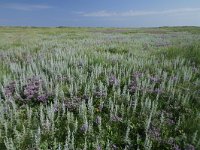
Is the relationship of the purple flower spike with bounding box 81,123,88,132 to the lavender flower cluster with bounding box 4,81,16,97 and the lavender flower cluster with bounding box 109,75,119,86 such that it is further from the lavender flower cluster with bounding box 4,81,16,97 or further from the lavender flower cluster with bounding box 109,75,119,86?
the lavender flower cluster with bounding box 4,81,16,97

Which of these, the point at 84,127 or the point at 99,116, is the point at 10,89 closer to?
the point at 99,116

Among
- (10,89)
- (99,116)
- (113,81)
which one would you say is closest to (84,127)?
(99,116)

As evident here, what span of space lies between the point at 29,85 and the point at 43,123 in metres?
2.52

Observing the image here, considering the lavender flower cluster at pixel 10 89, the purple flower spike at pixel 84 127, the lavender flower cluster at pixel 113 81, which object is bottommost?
the purple flower spike at pixel 84 127

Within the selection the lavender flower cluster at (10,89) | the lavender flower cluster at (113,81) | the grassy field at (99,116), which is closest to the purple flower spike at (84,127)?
the grassy field at (99,116)

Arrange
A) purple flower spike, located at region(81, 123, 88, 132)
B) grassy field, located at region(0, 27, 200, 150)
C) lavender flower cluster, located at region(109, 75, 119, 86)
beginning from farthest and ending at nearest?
lavender flower cluster, located at region(109, 75, 119, 86), purple flower spike, located at region(81, 123, 88, 132), grassy field, located at region(0, 27, 200, 150)

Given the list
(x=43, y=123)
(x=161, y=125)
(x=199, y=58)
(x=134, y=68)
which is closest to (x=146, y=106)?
(x=161, y=125)

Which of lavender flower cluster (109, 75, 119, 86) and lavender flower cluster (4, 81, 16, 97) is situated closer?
lavender flower cluster (4, 81, 16, 97)

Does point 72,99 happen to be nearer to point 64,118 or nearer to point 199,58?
point 64,118

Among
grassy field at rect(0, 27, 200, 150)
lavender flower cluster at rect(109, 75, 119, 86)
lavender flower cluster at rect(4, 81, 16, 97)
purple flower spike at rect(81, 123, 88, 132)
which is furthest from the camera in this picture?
lavender flower cluster at rect(109, 75, 119, 86)

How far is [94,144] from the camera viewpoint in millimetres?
5391

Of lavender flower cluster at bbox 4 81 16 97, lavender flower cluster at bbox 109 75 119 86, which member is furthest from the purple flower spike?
lavender flower cluster at bbox 4 81 16 97

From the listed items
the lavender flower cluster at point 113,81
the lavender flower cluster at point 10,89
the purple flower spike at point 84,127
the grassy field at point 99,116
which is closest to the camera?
the grassy field at point 99,116

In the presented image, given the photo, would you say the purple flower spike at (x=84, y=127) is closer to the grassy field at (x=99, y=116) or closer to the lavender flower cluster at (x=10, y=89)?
the grassy field at (x=99, y=116)
